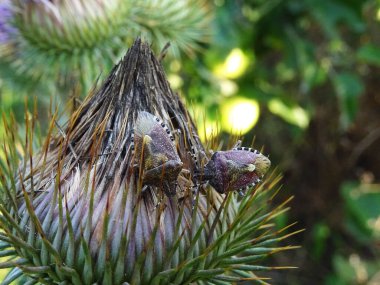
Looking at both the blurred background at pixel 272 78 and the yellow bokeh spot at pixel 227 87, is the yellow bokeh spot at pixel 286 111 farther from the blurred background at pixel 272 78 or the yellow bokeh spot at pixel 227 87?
the yellow bokeh spot at pixel 227 87

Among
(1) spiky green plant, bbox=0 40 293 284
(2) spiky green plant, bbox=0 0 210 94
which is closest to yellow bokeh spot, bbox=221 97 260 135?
(2) spiky green plant, bbox=0 0 210 94

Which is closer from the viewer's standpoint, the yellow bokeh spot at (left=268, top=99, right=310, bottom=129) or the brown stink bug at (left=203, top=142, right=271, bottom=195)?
the brown stink bug at (left=203, top=142, right=271, bottom=195)

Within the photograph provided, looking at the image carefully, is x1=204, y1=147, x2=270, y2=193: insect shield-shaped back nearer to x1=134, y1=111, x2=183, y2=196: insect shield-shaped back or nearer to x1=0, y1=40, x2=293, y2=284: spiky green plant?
x1=0, y1=40, x2=293, y2=284: spiky green plant

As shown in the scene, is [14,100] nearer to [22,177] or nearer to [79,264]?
[22,177]

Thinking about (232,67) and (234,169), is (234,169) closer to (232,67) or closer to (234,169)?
(234,169)

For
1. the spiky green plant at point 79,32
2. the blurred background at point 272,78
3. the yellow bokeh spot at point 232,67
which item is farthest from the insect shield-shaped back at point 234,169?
the yellow bokeh spot at point 232,67

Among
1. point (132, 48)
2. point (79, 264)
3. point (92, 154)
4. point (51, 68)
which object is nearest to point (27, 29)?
point (51, 68)
